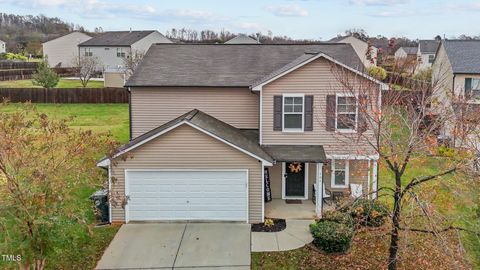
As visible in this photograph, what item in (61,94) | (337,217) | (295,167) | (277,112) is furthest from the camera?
(61,94)

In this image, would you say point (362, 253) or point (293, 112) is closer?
point (362, 253)

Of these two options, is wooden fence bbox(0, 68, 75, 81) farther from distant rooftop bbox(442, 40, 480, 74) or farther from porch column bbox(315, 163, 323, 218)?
porch column bbox(315, 163, 323, 218)

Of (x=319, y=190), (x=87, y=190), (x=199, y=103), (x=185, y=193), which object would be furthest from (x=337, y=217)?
(x=87, y=190)

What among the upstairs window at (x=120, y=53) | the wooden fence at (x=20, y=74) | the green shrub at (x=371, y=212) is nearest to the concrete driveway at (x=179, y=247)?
the green shrub at (x=371, y=212)

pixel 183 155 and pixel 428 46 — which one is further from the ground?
pixel 428 46

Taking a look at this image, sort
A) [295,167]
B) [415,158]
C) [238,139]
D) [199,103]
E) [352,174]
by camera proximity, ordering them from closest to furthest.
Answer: [415,158] < [238,139] < [295,167] < [352,174] < [199,103]

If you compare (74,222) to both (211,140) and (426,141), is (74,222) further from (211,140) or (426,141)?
(426,141)

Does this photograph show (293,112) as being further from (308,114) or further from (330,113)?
(330,113)

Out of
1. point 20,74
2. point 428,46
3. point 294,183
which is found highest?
point 428,46
